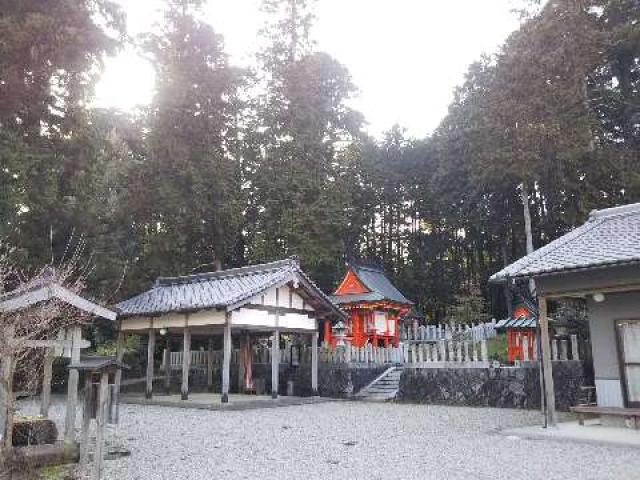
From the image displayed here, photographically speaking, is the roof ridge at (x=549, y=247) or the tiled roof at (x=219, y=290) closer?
the roof ridge at (x=549, y=247)

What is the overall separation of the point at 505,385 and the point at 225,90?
20718 mm

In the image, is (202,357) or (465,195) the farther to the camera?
(465,195)

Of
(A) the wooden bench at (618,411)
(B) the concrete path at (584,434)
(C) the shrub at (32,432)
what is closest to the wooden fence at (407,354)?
(A) the wooden bench at (618,411)

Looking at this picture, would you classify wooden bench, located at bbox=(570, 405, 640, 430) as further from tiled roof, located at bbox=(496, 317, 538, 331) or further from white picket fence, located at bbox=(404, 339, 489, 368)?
tiled roof, located at bbox=(496, 317, 538, 331)

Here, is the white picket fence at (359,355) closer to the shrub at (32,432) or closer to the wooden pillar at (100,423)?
the shrub at (32,432)

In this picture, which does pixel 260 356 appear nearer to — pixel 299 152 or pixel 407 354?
pixel 407 354

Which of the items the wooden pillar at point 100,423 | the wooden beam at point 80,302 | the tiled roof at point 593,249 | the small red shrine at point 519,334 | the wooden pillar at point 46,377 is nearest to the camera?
the wooden pillar at point 100,423

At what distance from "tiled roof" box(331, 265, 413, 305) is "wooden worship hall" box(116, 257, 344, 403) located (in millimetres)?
4344

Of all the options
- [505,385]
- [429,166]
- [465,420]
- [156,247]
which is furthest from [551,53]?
[156,247]

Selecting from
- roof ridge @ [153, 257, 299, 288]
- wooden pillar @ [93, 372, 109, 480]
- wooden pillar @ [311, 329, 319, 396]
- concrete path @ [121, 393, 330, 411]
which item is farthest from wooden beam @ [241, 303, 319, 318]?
wooden pillar @ [93, 372, 109, 480]

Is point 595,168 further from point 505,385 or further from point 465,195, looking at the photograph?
point 505,385

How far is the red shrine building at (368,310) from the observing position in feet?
75.3

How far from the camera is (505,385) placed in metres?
15.0

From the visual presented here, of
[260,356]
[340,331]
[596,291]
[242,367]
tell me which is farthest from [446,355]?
A: [340,331]
